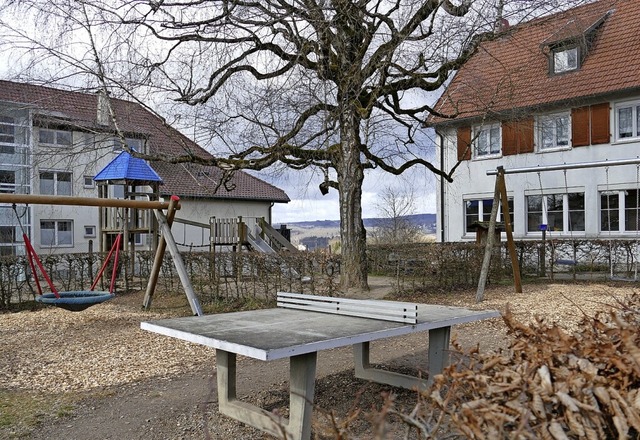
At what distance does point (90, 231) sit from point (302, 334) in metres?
26.6

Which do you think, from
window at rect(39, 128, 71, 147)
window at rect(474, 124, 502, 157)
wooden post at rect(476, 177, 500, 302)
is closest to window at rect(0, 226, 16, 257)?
window at rect(39, 128, 71, 147)

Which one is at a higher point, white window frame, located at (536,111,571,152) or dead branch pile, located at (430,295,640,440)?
white window frame, located at (536,111,571,152)

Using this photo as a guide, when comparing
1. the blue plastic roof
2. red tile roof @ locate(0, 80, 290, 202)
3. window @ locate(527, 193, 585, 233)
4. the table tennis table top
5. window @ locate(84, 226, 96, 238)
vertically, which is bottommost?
the table tennis table top

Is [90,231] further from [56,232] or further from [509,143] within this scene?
[509,143]

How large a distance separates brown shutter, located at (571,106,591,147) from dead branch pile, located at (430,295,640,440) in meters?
19.7

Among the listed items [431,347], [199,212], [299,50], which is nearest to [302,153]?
[299,50]

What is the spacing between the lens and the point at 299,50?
10.9 m

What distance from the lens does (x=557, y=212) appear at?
21141 millimetres

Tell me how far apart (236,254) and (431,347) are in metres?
6.54

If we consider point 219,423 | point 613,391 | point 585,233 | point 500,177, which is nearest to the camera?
point 613,391

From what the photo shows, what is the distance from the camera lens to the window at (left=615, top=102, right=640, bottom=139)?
1902cm

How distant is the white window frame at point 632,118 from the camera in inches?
747

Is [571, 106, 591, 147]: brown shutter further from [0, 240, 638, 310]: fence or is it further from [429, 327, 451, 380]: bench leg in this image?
[429, 327, 451, 380]: bench leg

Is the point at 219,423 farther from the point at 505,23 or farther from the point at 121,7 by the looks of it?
the point at 505,23
